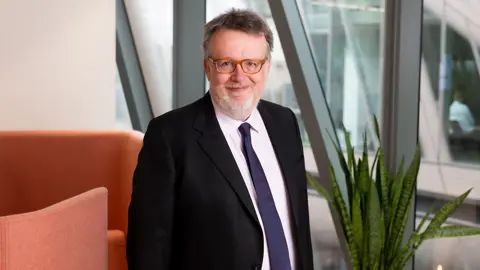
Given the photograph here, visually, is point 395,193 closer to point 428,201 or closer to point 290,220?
point 428,201

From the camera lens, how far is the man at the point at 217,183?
5.60 ft

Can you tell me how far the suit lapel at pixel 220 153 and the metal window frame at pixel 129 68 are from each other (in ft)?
13.3

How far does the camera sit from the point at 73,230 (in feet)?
4.26

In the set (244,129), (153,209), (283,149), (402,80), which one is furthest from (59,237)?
(402,80)

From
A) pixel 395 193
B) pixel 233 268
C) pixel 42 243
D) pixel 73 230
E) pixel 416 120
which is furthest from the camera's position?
pixel 416 120

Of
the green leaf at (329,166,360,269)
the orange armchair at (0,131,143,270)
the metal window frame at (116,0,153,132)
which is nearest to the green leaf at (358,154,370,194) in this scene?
the green leaf at (329,166,360,269)

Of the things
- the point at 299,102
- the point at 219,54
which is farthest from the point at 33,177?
the point at 219,54

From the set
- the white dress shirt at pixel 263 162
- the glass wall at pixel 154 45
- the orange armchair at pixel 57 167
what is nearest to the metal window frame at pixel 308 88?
the orange armchair at pixel 57 167

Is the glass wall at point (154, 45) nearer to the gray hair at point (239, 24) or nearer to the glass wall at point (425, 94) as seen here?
the glass wall at point (425, 94)

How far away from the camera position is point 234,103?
176 cm

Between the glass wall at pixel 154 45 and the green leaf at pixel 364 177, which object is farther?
the glass wall at pixel 154 45

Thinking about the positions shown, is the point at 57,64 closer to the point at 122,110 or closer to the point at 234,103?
the point at 122,110

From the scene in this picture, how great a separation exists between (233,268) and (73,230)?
0.55 meters

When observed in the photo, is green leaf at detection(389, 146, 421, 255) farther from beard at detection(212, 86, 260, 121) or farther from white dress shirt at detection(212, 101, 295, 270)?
beard at detection(212, 86, 260, 121)
